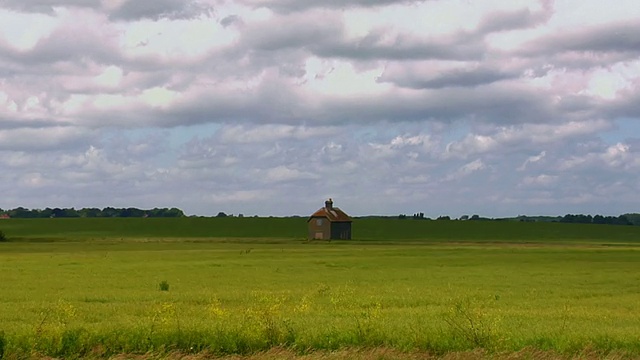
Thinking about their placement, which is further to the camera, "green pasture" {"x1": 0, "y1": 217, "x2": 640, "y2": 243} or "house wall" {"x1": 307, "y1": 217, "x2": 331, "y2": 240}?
"green pasture" {"x1": 0, "y1": 217, "x2": 640, "y2": 243}

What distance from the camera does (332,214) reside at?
156375mm

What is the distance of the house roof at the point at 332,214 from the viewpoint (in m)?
155

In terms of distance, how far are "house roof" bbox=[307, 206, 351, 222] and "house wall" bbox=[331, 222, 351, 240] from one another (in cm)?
85

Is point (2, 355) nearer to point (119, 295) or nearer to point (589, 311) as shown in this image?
point (119, 295)

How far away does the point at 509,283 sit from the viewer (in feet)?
143

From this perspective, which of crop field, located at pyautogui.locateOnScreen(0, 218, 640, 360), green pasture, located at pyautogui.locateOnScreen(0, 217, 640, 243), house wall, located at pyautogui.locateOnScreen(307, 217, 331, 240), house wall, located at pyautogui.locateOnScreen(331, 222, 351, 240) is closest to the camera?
crop field, located at pyautogui.locateOnScreen(0, 218, 640, 360)

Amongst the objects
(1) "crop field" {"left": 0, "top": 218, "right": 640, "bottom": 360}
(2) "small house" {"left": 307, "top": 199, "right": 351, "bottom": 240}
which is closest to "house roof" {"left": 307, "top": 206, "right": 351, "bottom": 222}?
(2) "small house" {"left": 307, "top": 199, "right": 351, "bottom": 240}

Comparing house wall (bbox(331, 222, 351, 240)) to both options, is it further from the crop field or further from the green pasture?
the crop field

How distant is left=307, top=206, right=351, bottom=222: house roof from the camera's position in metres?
155

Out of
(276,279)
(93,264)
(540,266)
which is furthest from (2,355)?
(540,266)

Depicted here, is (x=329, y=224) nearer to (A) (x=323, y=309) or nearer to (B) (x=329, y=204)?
(B) (x=329, y=204)

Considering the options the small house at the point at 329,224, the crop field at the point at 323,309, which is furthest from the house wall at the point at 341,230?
the crop field at the point at 323,309

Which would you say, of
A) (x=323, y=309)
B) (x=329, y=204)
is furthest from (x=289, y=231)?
(x=323, y=309)

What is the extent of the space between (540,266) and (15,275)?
125ft
